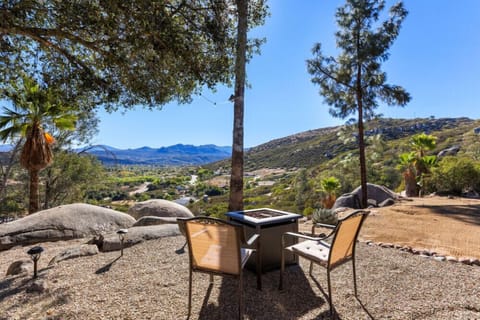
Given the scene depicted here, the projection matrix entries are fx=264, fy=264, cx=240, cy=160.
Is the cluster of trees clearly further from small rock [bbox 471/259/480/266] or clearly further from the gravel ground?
small rock [bbox 471/259/480/266]

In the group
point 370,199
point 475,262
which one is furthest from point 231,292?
point 370,199

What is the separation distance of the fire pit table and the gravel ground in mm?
128

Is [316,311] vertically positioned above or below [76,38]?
below

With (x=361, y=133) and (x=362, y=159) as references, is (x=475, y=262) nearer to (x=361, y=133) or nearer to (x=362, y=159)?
(x=362, y=159)

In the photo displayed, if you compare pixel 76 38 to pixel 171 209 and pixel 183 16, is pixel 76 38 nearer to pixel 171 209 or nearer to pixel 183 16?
pixel 183 16

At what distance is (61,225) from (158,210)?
87.1 inches

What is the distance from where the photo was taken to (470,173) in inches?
423

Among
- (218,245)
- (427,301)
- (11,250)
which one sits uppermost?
(218,245)

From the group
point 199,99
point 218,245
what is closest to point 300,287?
point 218,245

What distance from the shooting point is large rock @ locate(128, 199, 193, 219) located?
708 centimetres

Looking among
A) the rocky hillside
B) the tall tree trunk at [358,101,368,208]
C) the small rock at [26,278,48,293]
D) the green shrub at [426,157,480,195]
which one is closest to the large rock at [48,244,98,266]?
the small rock at [26,278,48,293]

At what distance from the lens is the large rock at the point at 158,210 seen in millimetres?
7078

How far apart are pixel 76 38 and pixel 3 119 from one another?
6902 millimetres

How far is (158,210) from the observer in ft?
23.5
